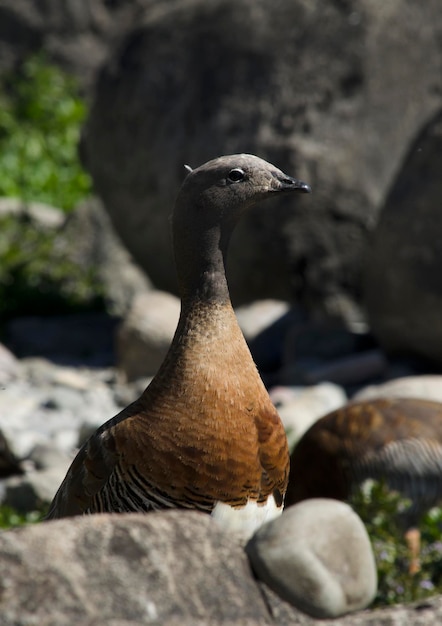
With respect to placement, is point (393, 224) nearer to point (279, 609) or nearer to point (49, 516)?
point (49, 516)

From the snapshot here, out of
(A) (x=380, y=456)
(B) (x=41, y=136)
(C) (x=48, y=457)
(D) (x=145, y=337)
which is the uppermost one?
(B) (x=41, y=136)

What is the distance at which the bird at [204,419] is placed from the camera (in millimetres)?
3164

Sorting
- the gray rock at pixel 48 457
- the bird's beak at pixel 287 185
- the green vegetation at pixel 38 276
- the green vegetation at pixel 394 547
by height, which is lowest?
the green vegetation at pixel 394 547

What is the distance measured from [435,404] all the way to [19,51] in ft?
36.6

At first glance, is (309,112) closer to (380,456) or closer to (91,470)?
(380,456)

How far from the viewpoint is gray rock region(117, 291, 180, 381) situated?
26.3ft

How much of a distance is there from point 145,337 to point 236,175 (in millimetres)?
4797

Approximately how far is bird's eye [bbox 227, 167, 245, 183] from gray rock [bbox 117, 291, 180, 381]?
465 centimetres

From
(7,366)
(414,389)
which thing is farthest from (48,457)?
(7,366)

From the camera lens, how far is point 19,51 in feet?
49.4

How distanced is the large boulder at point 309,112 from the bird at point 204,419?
4.79 metres

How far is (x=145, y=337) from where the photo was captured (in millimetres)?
8055

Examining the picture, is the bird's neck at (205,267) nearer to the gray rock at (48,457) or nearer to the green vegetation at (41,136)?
the gray rock at (48,457)

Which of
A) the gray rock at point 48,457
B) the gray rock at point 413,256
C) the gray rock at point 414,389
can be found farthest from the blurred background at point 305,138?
the gray rock at point 48,457
